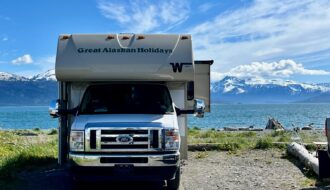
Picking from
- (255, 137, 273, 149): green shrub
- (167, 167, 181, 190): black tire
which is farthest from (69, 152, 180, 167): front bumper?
(255, 137, 273, 149): green shrub

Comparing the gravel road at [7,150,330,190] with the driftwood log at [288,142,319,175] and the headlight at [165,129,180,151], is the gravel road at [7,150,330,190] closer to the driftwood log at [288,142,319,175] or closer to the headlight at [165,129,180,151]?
the driftwood log at [288,142,319,175]

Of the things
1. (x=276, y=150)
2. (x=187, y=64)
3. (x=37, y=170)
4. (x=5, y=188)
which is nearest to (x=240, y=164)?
(x=276, y=150)

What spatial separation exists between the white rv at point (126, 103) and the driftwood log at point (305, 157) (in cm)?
308

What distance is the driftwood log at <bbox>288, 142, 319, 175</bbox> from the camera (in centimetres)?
1168

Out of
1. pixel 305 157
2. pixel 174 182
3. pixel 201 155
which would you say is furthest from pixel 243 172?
pixel 201 155

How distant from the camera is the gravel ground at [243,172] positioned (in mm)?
10719

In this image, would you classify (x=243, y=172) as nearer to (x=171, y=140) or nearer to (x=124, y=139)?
(x=171, y=140)

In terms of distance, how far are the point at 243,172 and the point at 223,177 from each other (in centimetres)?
88

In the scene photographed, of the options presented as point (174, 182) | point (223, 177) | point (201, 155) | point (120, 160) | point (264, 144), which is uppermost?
point (120, 160)

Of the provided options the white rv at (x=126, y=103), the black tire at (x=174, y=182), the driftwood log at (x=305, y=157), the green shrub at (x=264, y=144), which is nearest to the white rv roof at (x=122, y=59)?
the white rv at (x=126, y=103)

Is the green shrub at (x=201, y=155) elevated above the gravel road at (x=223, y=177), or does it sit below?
above

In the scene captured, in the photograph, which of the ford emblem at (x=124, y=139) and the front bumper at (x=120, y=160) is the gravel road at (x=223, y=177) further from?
the ford emblem at (x=124, y=139)

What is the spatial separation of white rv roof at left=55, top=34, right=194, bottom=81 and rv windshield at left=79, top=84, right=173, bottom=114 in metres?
0.27

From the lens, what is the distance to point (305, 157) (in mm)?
13047
